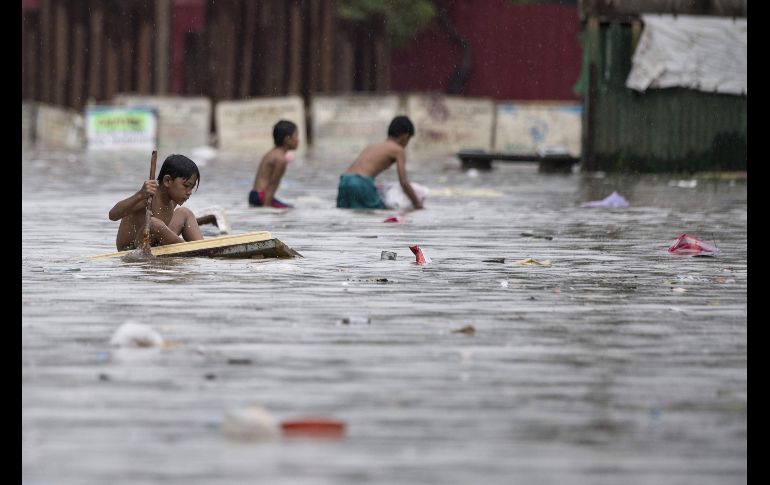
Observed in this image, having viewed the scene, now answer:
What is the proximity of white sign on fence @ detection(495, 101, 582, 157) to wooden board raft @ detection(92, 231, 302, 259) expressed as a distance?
61.8 feet

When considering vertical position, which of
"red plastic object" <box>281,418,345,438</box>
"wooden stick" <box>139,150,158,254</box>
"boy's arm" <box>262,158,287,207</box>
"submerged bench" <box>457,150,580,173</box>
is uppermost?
"submerged bench" <box>457,150,580,173</box>

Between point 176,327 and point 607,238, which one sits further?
point 607,238

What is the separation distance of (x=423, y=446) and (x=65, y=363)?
179 centimetres

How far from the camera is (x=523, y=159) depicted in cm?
2388

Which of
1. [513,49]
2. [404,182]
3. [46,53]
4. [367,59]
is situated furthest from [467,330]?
[367,59]

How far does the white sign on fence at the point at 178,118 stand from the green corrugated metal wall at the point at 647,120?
944 cm

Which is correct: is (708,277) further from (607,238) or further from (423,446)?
(423,446)

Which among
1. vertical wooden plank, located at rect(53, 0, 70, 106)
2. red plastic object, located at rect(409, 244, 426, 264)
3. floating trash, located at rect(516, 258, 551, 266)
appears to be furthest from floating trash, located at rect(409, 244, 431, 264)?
vertical wooden plank, located at rect(53, 0, 70, 106)

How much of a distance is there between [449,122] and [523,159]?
6.23m

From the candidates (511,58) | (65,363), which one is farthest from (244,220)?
(511,58)

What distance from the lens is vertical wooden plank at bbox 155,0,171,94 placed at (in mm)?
30719

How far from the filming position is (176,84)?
108 ft

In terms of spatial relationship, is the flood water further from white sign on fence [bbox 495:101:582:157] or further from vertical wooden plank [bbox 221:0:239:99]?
vertical wooden plank [bbox 221:0:239:99]

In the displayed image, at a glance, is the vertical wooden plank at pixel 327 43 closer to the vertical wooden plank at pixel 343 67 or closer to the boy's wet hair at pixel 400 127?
the vertical wooden plank at pixel 343 67
